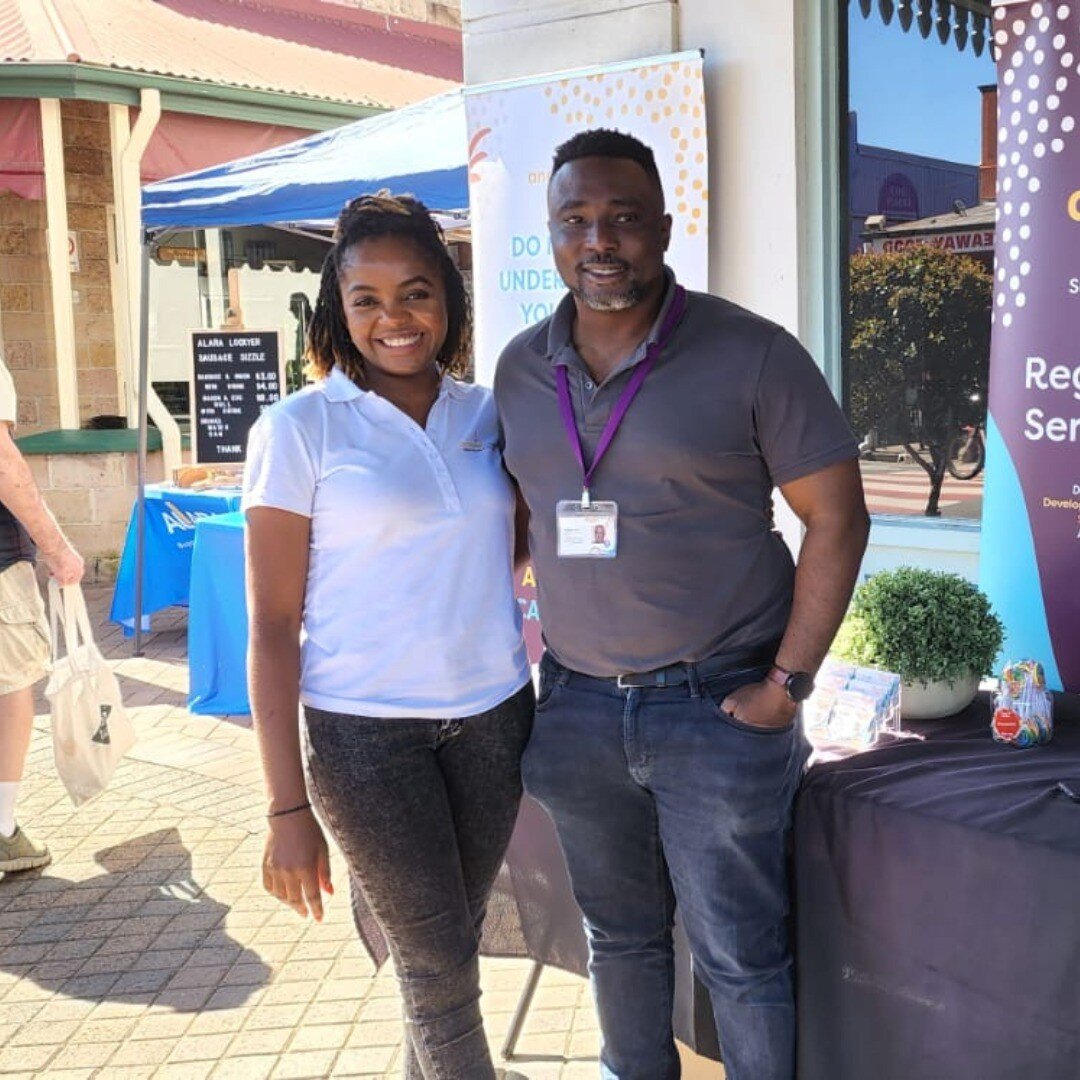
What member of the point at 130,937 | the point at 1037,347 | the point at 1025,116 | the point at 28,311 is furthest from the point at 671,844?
the point at 28,311

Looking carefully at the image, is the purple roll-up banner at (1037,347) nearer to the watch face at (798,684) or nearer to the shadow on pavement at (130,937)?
the watch face at (798,684)

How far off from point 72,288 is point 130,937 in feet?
26.4

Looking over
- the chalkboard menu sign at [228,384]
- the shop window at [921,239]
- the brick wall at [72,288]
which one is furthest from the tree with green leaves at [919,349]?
the brick wall at [72,288]

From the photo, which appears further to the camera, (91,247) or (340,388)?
(91,247)

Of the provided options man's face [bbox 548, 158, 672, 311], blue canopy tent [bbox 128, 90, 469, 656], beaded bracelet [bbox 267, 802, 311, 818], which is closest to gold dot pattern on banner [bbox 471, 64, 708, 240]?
blue canopy tent [bbox 128, 90, 469, 656]

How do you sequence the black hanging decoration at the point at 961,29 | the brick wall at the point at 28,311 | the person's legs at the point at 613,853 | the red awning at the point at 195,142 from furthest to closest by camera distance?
the brick wall at the point at 28,311 < the red awning at the point at 195,142 < the black hanging decoration at the point at 961,29 < the person's legs at the point at 613,853

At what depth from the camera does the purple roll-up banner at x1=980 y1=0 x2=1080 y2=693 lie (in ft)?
9.19

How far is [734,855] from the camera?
2088 millimetres

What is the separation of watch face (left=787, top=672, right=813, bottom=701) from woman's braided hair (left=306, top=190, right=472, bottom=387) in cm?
88

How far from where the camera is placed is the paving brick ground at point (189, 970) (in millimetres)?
3172

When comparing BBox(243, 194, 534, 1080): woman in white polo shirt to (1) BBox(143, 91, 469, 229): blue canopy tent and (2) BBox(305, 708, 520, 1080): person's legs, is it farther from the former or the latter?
(1) BBox(143, 91, 469, 229): blue canopy tent

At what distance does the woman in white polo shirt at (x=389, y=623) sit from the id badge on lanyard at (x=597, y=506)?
15 centimetres

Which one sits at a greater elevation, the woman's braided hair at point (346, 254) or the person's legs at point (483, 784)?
the woman's braided hair at point (346, 254)

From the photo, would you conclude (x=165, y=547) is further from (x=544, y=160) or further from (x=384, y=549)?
(x=384, y=549)
